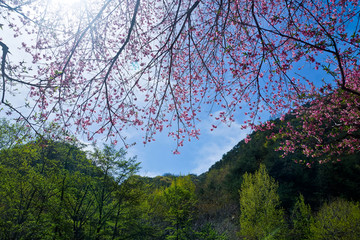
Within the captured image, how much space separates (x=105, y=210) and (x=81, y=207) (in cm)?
106

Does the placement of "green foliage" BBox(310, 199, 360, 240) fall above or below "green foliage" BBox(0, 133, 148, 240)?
below

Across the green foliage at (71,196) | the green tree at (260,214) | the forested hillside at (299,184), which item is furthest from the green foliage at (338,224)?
the green foliage at (71,196)

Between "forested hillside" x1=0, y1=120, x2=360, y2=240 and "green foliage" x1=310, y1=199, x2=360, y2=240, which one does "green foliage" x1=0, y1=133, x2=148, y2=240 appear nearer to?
"forested hillside" x1=0, y1=120, x2=360, y2=240

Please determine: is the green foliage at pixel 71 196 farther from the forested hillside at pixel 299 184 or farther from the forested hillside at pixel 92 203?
the forested hillside at pixel 299 184

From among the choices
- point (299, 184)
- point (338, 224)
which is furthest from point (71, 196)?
point (299, 184)

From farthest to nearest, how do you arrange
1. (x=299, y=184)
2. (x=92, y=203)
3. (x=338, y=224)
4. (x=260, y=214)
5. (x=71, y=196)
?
(x=299, y=184)
(x=260, y=214)
(x=338, y=224)
(x=92, y=203)
(x=71, y=196)

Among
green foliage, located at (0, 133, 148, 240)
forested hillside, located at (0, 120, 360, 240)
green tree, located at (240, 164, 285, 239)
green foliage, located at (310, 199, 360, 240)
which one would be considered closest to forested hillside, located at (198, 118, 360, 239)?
green tree, located at (240, 164, 285, 239)

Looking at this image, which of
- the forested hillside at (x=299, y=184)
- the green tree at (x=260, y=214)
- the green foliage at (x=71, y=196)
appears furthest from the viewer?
the forested hillside at (x=299, y=184)

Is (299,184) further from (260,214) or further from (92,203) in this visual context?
(92,203)

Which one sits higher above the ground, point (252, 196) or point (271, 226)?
point (252, 196)

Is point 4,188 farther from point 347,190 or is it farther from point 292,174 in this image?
point 347,190

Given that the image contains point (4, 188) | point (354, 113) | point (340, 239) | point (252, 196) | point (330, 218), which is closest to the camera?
point (354, 113)

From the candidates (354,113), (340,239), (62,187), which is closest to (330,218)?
(340,239)

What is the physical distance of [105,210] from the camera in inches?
376
